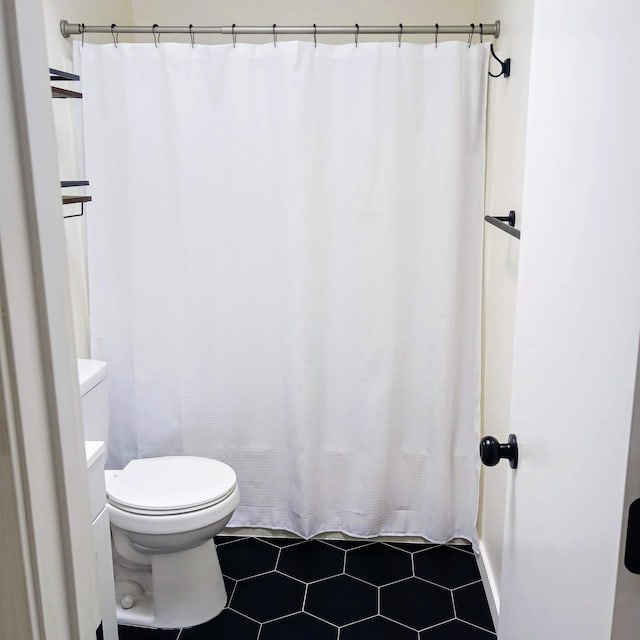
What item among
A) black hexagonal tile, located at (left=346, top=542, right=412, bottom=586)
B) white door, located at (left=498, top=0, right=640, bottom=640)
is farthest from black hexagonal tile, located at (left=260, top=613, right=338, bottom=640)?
white door, located at (left=498, top=0, right=640, bottom=640)

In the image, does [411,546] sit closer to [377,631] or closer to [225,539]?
[377,631]

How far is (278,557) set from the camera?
8.81 ft

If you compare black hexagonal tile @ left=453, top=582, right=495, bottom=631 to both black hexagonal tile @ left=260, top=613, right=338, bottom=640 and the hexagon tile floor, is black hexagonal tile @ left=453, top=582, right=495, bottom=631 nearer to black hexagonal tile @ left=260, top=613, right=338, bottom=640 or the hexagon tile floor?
the hexagon tile floor

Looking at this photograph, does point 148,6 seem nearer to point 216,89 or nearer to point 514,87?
point 216,89

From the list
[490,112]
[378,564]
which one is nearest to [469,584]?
[378,564]

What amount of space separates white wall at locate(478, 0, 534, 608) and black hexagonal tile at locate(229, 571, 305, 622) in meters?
0.65

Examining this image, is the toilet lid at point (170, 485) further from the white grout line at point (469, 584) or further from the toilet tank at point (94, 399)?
the white grout line at point (469, 584)

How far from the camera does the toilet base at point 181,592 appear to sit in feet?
7.63

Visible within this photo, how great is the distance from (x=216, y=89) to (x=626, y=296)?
2.03 metres

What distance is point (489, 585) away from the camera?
2.40 metres

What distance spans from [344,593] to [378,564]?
23 centimetres

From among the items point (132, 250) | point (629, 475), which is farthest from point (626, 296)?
point (132, 250)

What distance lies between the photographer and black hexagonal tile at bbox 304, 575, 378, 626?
7.66 feet

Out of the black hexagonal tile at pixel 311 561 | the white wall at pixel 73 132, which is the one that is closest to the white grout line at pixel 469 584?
the black hexagonal tile at pixel 311 561
